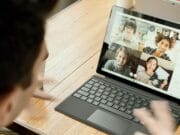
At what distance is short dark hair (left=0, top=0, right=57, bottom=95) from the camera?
53 cm

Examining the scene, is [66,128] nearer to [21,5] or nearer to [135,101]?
[135,101]

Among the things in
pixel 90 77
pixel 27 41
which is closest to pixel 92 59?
→ pixel 90 77

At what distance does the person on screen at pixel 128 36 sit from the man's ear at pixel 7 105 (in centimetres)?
55

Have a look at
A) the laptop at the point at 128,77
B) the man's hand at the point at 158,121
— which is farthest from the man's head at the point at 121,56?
the man's hand at the point at 158,121

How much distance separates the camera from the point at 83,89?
44.9 inches

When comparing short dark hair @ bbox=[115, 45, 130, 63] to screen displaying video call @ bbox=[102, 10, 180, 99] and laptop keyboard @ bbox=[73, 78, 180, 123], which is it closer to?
screen displaying video call @ bbox=[102, 10, 180, 99]

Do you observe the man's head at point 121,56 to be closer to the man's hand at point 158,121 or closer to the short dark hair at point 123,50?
the short dark hair at point 123,50

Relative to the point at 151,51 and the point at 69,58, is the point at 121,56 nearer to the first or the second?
the point at 151,51

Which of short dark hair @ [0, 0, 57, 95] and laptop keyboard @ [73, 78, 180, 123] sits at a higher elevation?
short dark hair @ [0, 0, 57, 95]

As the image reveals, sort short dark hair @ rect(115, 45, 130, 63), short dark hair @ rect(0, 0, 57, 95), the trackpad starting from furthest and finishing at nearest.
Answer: short dark hair @ rect(115, 45, 130, 63) → the trackpad → short dark hair @ rect(0, 0, 57, 95)

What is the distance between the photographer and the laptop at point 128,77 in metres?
1.05

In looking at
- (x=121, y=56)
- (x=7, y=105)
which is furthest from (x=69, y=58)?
(x=7, y=105)

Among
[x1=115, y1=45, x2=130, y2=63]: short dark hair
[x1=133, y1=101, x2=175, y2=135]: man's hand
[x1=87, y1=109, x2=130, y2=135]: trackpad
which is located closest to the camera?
[x1=133, y1=101, x2=175, y2=135]: man's hand

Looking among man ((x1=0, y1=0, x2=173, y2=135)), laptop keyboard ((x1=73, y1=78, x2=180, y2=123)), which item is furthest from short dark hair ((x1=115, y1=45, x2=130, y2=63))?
man ((x1=0, y1=0, x2=173, y2=135))
